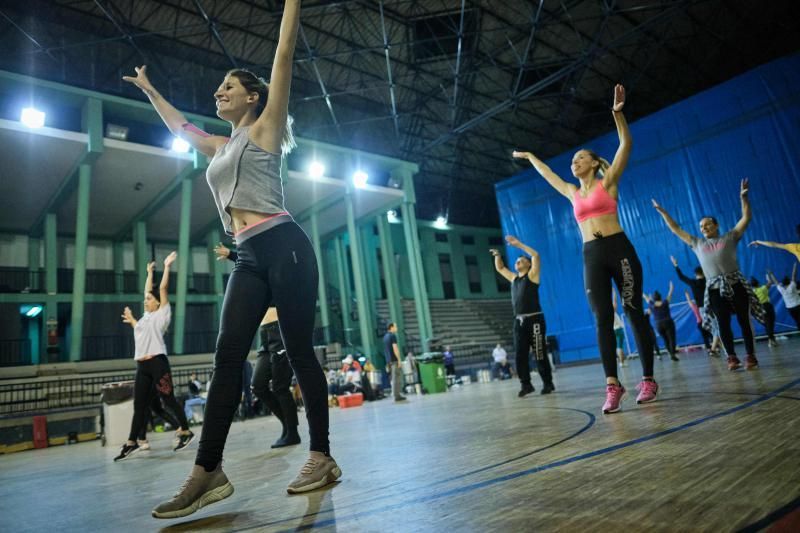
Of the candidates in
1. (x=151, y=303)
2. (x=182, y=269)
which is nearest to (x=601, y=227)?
(x=151, y=303)

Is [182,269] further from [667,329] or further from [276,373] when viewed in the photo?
[667,329]

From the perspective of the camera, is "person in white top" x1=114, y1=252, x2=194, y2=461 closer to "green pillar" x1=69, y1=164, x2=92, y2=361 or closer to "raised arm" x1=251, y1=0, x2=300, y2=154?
"raised arm" x1=251, y1=0, x2=300, y2=154

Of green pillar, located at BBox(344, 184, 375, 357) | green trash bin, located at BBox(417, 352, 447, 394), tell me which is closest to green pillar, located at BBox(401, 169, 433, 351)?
green pillar, located at BBox(344, 184, 375, 357)

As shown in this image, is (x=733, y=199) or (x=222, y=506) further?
(x=733, y=199)

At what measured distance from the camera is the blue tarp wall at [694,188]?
1262cm

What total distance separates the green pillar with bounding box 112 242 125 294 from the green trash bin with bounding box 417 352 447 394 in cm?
1275

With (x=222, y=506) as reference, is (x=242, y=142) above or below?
above

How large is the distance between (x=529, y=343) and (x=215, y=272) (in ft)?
51.3

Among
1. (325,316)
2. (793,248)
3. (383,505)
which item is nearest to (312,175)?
(325,316)

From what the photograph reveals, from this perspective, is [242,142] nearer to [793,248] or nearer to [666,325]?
[793,248]

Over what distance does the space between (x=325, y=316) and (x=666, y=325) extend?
39.9 feet

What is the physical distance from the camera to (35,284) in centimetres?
1677

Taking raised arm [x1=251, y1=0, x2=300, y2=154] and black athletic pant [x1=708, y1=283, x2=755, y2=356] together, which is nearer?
raised arm [x1=251, y1=0, x2=300, y2=154]

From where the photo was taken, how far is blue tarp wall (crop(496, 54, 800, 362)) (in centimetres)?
1262
